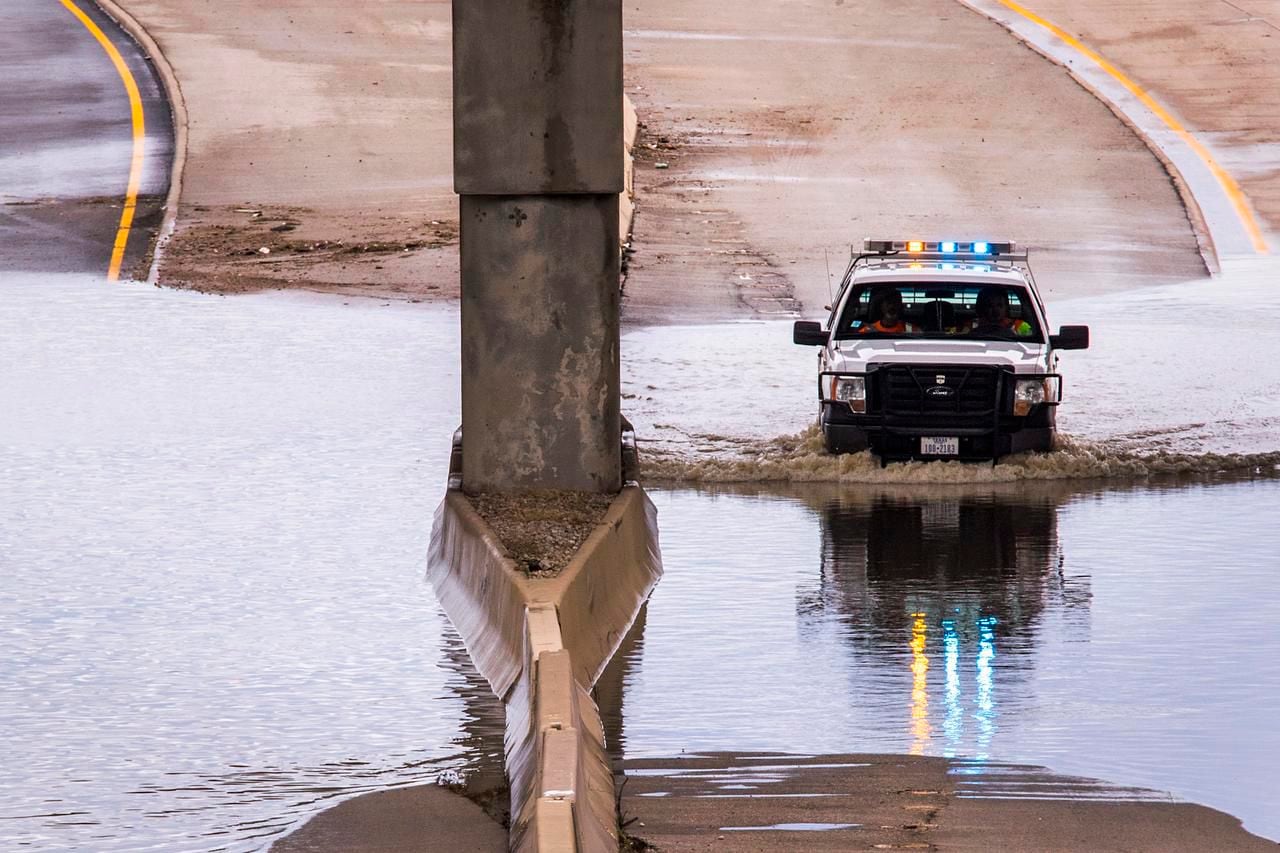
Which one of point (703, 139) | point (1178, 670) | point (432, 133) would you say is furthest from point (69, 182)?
point (1178, 670)

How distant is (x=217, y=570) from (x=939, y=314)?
23.4 ft

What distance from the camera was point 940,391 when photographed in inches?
715

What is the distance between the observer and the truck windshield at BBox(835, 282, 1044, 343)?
749 inches

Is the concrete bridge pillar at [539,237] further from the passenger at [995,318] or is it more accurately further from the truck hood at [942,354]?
the passenger at [995,318]

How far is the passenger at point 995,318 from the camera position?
19047mm

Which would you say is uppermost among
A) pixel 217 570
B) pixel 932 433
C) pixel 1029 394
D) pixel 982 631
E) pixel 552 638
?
pixel 1029 394

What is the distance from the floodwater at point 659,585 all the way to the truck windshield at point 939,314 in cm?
115

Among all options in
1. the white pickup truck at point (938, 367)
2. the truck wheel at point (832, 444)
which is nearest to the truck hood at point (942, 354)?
the white pickup truck at point (938, 367)

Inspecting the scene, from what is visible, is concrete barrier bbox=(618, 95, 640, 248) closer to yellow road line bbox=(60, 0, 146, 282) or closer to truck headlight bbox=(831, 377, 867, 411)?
yellow road line bbox=(60, 0, 146, 282)

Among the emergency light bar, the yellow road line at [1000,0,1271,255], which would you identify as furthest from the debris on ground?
the yellow road line at [1000,0,1271,255]

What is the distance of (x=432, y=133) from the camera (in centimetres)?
3559

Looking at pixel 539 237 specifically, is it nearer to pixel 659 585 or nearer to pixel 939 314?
pixel 659 585

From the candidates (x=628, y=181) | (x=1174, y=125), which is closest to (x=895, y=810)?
(x=628, y=181)

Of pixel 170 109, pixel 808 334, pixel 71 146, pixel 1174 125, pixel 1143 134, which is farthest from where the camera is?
pixel 170 109
